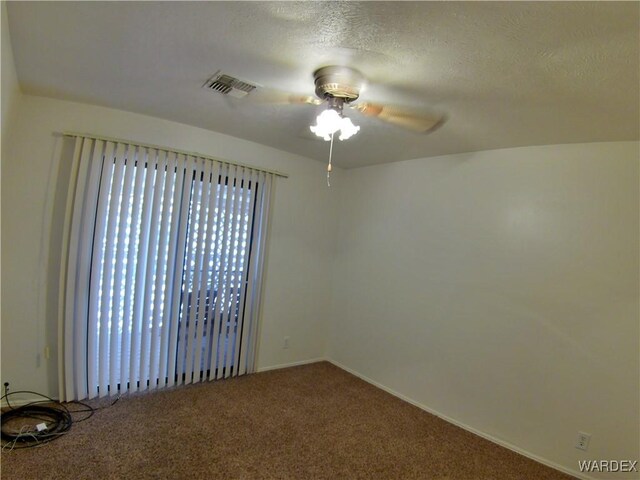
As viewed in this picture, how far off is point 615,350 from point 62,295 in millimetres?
3986

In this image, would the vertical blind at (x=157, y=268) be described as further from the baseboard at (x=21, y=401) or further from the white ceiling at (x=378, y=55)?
the white ceiling at (x=378, y=55)

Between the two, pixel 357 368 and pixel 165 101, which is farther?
pixel 357 368

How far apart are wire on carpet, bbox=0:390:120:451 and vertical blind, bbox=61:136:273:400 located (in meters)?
0.14

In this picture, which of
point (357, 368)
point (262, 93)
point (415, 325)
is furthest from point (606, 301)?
point (262, 93)

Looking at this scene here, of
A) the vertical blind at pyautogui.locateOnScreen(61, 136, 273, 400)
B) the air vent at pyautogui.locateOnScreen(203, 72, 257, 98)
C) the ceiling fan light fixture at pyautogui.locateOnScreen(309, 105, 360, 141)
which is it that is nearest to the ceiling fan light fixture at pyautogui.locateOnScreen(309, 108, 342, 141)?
the ceiling fan light fixture at pyautogui.locateOnScreen(309, 105, 360, 141)

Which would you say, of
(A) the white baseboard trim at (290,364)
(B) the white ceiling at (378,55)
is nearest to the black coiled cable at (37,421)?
(A) the white baseboard trim at (290,364)

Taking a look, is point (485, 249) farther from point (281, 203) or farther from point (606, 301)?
point (281, 203)

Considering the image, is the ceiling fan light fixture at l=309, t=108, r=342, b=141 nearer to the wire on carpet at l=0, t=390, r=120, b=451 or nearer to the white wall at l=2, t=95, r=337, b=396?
the white wall at l=2, t=95, r=337, b=396

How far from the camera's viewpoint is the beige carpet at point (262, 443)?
2.14 metres

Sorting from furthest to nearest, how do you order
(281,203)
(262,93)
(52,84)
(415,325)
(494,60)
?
(281,203), (415,325), (52,84), (262,93), (494,60)

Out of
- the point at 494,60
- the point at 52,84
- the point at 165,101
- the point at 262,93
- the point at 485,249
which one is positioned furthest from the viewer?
the point at 485,249

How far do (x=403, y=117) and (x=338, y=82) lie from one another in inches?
24.1

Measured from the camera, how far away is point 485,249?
2.95m

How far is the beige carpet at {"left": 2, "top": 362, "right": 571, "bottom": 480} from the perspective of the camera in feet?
7.01
